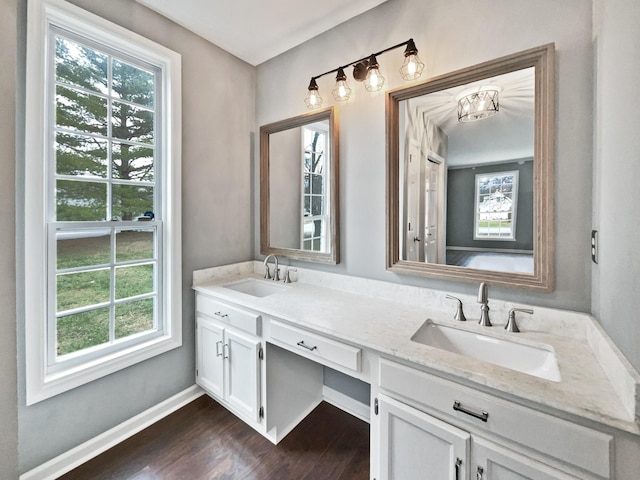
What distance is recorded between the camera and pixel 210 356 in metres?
1.97

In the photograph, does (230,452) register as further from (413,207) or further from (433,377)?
(413,207)

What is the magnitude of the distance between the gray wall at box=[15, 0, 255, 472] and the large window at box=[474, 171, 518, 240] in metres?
1.85

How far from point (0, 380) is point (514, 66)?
8.14 ft

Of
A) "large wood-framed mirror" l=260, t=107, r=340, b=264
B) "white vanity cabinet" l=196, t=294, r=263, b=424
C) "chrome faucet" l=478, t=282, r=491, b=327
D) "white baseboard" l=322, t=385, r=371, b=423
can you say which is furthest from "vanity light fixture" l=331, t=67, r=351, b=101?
"white baseboard" l=322, t=385, r=371, b=423

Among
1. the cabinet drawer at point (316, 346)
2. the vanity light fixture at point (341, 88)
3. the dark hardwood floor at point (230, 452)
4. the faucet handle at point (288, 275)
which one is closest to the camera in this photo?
the cabinet drawer at point (316, 346)

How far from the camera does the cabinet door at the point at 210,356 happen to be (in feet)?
6.16

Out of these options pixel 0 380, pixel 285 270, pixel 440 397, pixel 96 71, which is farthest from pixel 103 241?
pixel 440 397

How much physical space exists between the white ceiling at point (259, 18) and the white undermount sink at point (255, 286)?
1883mm

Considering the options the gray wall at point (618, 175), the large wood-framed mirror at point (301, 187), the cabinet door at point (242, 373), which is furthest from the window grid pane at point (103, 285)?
the gray wall at point (618, 175)

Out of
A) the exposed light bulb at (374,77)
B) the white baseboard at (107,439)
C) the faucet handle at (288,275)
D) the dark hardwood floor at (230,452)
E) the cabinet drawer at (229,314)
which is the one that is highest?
the exposed light bulb at (374,77)

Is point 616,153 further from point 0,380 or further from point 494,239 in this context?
point 0,380

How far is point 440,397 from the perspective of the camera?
3.29 feet

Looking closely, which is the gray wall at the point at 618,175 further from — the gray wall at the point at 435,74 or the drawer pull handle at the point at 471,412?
the drawer pull handle at the point at 471,412

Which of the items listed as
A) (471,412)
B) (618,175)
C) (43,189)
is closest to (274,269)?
(43,189)
